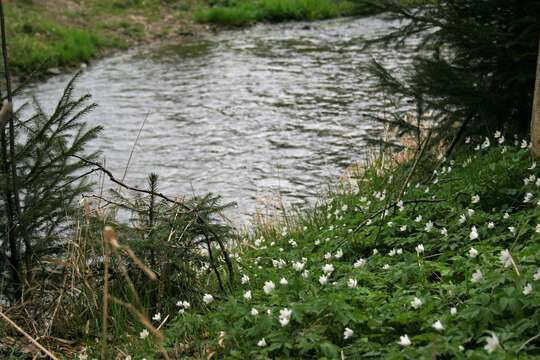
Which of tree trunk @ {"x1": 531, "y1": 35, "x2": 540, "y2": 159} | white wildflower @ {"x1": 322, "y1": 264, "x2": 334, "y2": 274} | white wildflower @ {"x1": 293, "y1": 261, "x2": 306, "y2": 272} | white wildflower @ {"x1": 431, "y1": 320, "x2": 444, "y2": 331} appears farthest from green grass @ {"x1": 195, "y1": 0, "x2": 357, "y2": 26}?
white wildflower @ {"x1": 431, "y1": 320, "x2": 444, "y2": 331}

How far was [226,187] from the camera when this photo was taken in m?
8.59

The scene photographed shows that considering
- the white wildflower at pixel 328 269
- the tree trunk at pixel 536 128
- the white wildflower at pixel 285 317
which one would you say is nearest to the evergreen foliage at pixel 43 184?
the white wildflower at pixel 328 269

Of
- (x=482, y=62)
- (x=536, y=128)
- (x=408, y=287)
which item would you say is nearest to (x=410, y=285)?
(x=408, y=287)

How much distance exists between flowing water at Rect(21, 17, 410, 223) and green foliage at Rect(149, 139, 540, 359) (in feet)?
10.9

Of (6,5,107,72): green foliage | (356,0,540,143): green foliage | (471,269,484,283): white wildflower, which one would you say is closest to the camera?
(471,269,484,283): white wildflower

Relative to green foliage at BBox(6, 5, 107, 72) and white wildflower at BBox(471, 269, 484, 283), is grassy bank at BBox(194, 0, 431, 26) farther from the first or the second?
white wildflower at BBox(471, 269, 484, 283)

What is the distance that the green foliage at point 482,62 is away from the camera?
5211 mm

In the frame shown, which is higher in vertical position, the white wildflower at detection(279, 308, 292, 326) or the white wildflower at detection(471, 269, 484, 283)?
the white wildflower at detection(471, 269, 484, 283)

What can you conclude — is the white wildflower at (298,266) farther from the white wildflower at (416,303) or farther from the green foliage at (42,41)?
the green foliage at (42,41)

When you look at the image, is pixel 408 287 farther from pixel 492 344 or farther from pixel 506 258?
pixel 492 344

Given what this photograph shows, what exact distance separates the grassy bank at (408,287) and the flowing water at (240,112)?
3345 mm

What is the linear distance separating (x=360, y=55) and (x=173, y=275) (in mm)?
12144

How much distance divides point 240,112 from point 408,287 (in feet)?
29.8

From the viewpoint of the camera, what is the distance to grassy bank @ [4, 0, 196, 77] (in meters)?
15.3
